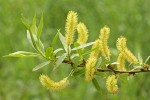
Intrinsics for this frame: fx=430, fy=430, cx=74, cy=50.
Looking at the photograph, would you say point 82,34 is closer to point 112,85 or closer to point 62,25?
point 112,85

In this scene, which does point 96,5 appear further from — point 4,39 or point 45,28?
point 4,39

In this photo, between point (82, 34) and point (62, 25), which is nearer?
point (82, 34)

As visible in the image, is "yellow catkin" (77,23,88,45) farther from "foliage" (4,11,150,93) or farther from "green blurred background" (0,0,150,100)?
"green blurred background" (0,0,150,100)

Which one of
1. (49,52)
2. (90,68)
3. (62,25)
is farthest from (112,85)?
(62,25)

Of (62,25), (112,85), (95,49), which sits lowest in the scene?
(112,85)

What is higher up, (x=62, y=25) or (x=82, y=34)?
(x=62, y=25)

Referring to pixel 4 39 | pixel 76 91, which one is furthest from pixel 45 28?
pixel 76 91

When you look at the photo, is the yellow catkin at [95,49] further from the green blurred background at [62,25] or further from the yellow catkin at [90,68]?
the green blurred background at [62,25]

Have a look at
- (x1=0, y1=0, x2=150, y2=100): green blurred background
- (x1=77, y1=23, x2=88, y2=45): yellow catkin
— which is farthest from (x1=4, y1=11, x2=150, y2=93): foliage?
(x1=0, y1=0, x2=150, y2=100): green blurred background
